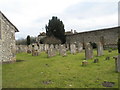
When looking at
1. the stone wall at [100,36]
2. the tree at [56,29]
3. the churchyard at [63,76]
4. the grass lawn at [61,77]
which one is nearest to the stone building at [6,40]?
the churchyard at [63,76]

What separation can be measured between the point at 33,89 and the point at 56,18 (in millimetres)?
41002

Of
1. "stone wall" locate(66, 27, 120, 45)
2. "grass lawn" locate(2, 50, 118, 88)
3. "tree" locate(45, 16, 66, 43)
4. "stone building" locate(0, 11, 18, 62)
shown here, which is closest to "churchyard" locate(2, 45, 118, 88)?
"grass lawn" locate(2, 50, 118, 88)

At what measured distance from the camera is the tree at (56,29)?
4206 cm

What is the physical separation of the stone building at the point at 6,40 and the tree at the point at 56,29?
95.2 ft

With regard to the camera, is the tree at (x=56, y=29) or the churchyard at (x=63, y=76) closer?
the churchyard at (x=63, y=76)

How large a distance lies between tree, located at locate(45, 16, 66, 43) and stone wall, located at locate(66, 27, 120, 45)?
3976 mm

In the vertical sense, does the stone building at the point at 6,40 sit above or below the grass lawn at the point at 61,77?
above

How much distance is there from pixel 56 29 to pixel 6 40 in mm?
30710

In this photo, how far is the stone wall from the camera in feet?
102

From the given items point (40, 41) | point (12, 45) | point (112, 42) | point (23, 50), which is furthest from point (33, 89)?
point (40, 41)

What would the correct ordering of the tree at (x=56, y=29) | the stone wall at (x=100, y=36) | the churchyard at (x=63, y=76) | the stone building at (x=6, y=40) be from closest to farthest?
the churchyard at (x=63, y=76), the stone building at (x=6, y=40), the stone wall at (x=100, y=36), the tree at (x=56, y=29)

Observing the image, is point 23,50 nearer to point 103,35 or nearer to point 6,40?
point 6,40

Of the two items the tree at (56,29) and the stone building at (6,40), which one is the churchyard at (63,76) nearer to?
the stone building at (6,40)

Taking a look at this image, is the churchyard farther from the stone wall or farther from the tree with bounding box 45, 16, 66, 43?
the tree with bounding box 45, 16, 66, 43
